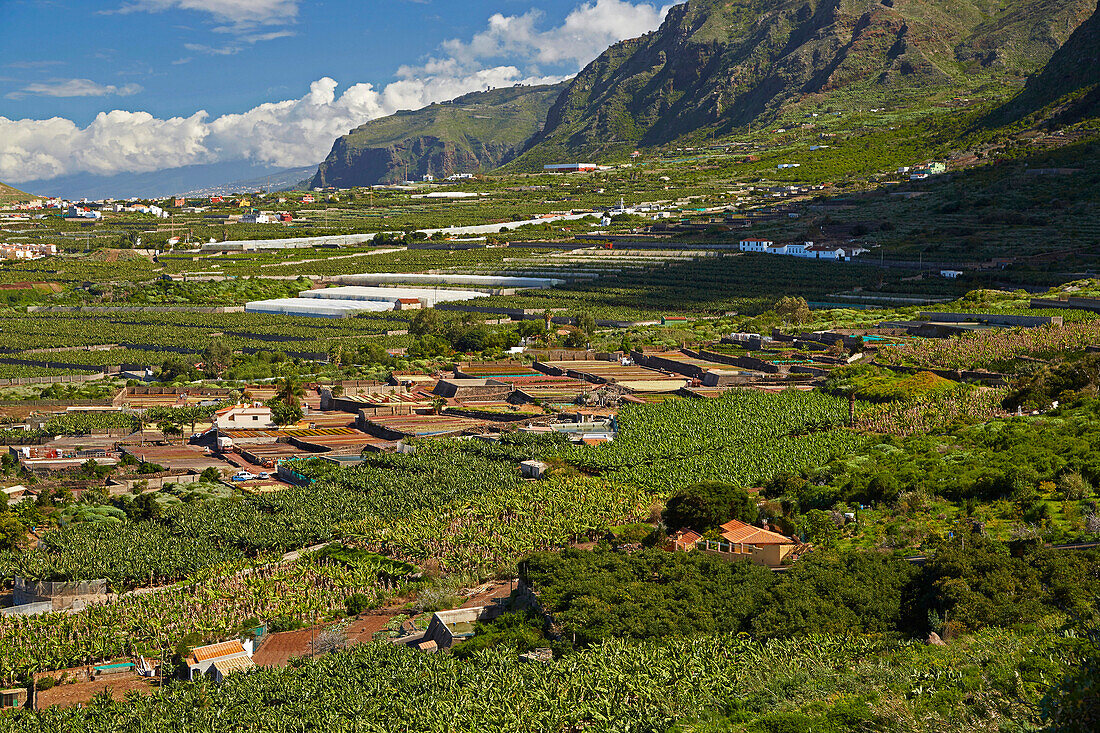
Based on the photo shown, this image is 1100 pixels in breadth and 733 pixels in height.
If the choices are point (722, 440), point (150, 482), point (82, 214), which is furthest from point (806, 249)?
point (82, 214)

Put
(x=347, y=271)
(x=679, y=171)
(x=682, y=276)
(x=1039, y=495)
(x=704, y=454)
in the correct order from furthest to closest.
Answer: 1. (x=679, y=171)
2. (x=347, y=271)
3. (x=682, y=276)
4. (x=704, y=454)
5. (x=1039, y=495)

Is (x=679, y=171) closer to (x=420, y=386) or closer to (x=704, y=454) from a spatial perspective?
(x=420, y=386)

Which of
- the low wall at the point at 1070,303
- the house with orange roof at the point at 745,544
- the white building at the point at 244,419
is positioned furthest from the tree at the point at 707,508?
the low wall at the point at 1070,303

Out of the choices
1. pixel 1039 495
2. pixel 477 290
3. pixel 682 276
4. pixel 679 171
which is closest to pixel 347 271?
pixel 477 290

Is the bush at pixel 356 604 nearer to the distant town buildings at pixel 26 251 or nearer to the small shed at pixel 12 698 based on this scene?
the small shed at pixel 12 698

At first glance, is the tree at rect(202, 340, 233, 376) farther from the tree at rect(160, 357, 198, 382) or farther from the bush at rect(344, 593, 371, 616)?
the bush at rect(344, 593, 371, 616)

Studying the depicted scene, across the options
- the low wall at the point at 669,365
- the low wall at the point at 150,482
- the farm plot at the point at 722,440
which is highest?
the low wall at the point at 150,482
